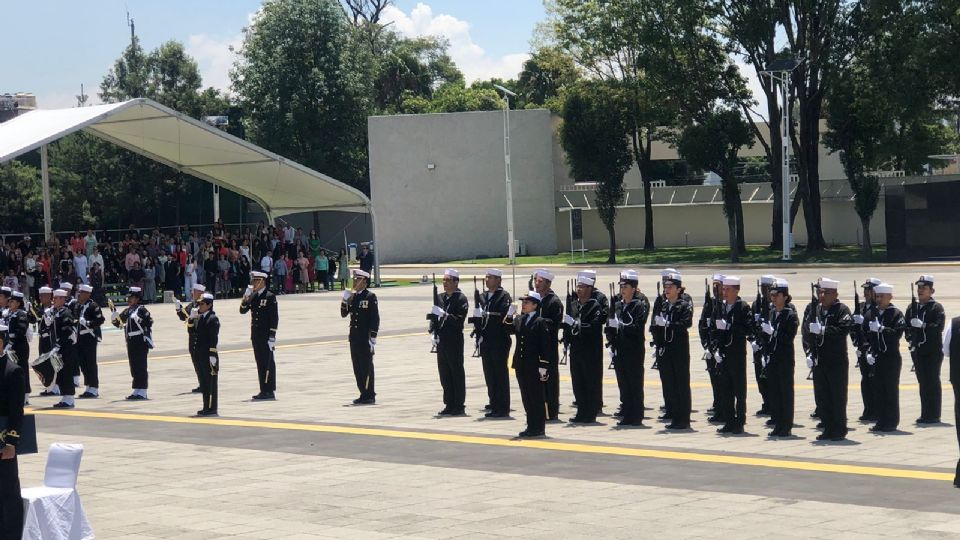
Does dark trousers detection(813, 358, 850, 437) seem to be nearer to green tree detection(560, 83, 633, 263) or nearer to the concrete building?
green tree detection(560, 83, 633, 263)

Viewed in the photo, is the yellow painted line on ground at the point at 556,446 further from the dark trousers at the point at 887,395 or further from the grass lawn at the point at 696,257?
the grass lawn at the point at 696,257

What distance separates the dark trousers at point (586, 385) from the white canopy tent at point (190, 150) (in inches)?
Answer: 945

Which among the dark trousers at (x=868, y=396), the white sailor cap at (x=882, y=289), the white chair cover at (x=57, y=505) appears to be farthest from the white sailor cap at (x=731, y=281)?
the white chair cover at (x=57, y=505)

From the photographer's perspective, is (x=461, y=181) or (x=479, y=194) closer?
(x=479, y=194)

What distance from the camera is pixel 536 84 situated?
98.8 metres

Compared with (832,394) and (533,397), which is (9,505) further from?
(832,394)

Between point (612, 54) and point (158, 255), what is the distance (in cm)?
3244

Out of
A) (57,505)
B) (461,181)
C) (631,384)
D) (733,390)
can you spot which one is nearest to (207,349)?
(631,384)

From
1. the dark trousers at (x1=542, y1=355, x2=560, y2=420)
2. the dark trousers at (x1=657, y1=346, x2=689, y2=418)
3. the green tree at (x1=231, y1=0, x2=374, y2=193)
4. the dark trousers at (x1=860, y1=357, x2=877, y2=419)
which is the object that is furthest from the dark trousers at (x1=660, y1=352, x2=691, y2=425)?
the green tree at (x1=231, y1=0, x2=374, y2=193)

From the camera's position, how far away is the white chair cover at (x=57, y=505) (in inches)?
346

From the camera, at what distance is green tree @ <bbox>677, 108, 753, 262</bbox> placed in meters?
60.8

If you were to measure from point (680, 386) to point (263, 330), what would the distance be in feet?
23.6

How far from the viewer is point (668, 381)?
15.8 metres

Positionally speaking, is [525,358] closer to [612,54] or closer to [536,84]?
[612,54]
